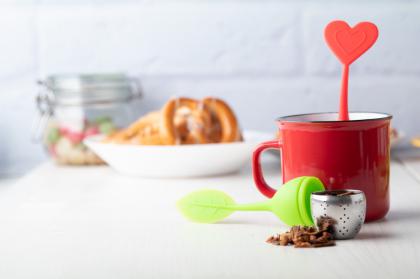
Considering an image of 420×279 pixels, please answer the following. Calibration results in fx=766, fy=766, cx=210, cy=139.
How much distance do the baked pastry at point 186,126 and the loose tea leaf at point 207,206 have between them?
418mm

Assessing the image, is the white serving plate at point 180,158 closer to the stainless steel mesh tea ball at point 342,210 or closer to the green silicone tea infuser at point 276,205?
the green silicone tea infuser at point 276,205

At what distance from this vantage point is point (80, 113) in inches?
56.3

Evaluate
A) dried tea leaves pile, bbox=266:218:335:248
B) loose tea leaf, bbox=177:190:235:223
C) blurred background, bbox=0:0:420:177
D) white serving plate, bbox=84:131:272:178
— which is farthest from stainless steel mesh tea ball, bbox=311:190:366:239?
blurred background, bbox=0:0:420:177

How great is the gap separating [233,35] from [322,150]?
2.86ft

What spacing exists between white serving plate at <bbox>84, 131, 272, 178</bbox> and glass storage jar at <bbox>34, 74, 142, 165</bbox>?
191 millimetres

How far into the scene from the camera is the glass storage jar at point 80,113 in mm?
1412

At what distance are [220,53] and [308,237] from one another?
0.95m

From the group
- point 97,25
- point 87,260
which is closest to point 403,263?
point 87,260

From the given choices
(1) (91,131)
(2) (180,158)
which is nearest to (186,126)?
(2) (180,158)

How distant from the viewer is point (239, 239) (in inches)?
29.5

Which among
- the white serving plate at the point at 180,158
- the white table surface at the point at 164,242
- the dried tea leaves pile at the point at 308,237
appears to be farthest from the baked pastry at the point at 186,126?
the dried tea leaves pile at the point at 308,237

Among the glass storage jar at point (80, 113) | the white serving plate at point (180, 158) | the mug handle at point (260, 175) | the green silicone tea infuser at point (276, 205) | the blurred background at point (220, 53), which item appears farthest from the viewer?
the blurred background at point (220, 53)

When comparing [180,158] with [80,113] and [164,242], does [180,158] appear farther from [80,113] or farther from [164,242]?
→ [164,242]

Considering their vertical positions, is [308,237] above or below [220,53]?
below
